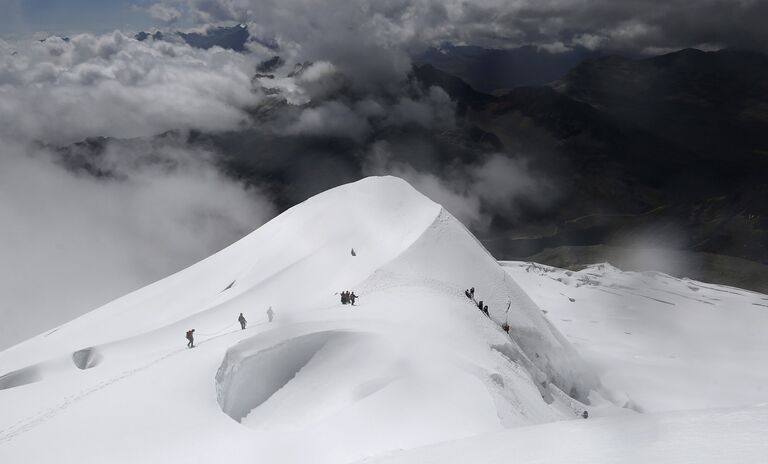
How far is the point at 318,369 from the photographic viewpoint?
29.7m

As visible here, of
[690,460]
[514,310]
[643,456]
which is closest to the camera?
[690,460]

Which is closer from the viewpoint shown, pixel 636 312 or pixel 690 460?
pixel 690 460

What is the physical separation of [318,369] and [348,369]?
2032 millimetres

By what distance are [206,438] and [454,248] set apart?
106ft

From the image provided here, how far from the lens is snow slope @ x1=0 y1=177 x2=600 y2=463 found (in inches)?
904

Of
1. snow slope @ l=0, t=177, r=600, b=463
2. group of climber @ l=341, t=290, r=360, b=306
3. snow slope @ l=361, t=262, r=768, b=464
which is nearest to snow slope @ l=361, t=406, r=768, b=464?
snow slope @ l=361, t=262, r=768, b=464

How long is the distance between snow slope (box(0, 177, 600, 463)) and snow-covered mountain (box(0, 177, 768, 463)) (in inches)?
5.3

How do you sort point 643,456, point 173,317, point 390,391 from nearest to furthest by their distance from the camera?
point 643,456 → point 390,391 → point 173,317

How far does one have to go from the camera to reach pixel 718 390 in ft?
188

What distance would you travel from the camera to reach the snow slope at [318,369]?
904 inches

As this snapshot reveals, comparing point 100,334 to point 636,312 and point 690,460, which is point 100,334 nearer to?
point 690,460

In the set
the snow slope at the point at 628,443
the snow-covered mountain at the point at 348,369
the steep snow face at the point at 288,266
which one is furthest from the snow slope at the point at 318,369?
the snow slope at the point at 628,443

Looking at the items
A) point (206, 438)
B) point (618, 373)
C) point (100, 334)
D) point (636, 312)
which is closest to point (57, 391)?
point (206, 438)

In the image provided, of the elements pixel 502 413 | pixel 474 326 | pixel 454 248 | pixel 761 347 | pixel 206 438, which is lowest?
pixel 761 347
